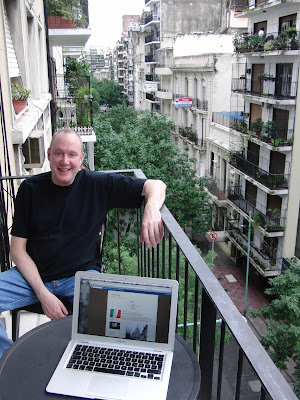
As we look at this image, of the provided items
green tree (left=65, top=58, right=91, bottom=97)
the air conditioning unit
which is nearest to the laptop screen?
the air conditioning unit

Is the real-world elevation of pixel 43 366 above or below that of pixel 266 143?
above

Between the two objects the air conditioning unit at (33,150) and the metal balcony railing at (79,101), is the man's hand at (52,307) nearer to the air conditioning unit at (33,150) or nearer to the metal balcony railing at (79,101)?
the air conditioning unit at (33,150)

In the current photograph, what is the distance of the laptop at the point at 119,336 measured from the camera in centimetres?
158

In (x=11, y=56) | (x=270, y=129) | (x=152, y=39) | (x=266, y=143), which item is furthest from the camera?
(x=152, y=39)

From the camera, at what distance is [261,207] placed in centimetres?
1891

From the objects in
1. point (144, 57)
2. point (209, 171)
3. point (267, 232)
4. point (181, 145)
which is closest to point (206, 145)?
point (209, 171)

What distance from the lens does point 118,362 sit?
1.67m

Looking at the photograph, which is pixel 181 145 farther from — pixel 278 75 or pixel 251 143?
pixel 278 75

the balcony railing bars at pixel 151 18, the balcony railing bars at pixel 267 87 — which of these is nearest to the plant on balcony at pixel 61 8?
the balcony railing bars at pixel 267 87

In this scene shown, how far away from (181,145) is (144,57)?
50.6 feet

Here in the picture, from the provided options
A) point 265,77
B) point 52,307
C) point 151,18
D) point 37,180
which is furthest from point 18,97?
point 151,18

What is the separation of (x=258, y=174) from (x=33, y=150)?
45.6ft

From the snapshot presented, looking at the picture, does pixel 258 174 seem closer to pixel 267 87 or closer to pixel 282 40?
pixel 267 87

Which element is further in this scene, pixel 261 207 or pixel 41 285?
pixel 261 207
